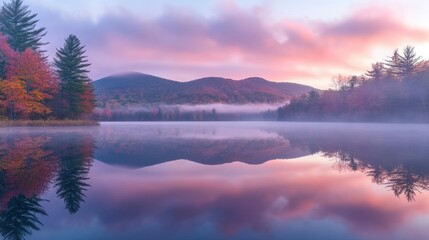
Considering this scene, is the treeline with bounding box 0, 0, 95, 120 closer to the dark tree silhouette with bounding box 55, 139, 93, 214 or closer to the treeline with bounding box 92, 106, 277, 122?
the dark tree silhouette with bounding box 55, 139, 93, 214

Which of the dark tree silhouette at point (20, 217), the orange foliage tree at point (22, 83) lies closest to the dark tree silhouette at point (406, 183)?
the dark tree silhouette at point (20, 217)

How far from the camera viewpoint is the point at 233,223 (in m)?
5.43

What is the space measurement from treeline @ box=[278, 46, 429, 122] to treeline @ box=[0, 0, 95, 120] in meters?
57.6

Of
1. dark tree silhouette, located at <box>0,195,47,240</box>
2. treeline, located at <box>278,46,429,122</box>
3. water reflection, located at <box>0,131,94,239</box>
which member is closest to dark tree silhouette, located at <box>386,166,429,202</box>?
water reflection, located at <box>0,131,94,239</box>

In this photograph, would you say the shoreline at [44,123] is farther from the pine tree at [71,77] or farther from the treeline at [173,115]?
the treeline at [173,115]

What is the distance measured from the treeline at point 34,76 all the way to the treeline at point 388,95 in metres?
57.6

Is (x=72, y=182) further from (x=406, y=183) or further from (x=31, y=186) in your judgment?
(x=406, y=183)

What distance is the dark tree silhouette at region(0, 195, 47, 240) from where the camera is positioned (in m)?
4.86

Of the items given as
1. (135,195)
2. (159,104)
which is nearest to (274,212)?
(135,195)

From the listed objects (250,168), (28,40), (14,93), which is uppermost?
(28,40)

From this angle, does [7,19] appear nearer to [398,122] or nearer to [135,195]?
[135,195]

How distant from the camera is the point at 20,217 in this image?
214 inches

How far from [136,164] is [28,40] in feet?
130

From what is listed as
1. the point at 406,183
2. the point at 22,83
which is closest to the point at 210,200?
the point at 406,183
